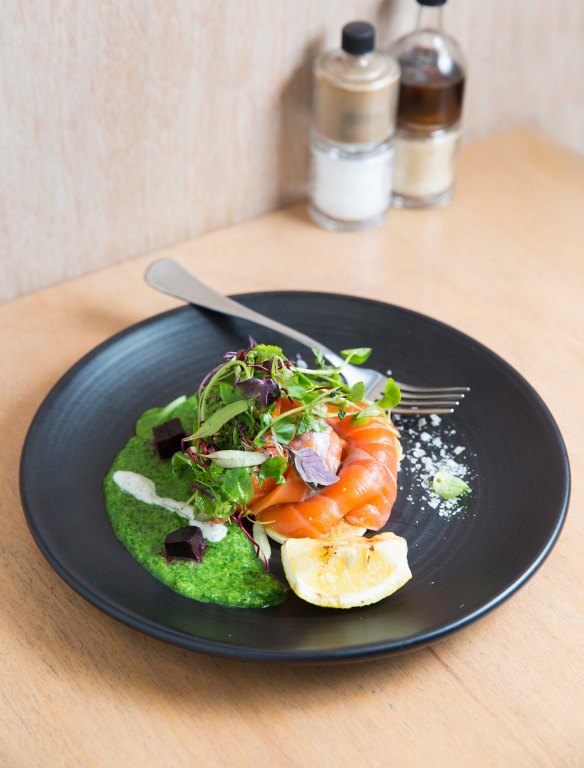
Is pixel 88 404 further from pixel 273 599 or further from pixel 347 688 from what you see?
pixel 347 688

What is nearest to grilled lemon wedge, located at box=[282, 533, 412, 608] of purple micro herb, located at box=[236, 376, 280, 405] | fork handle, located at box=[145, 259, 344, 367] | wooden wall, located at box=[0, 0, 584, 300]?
purple micro herb, located at box=[236, 376, 280, 405]

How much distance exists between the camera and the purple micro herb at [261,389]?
111cm

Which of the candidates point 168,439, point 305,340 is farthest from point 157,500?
point 305,340

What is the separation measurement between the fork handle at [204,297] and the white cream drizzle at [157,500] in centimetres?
31

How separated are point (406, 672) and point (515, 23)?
1.34 meters

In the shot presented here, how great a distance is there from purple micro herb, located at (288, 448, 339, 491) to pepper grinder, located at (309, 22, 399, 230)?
633 millimetres

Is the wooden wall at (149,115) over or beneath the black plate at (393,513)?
over

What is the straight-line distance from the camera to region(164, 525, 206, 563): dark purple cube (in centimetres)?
102

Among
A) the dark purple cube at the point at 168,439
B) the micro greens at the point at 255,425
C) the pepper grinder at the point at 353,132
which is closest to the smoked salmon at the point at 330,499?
the micro greens at the point at 255,425

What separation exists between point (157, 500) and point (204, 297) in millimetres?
368

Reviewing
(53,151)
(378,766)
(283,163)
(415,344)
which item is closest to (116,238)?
(53,151)

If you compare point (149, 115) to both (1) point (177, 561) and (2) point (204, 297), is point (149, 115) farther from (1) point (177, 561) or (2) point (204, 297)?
(1) point (177, 561)

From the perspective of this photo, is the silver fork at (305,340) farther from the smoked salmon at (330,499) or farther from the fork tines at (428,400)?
the smoked salmon at (330,499)

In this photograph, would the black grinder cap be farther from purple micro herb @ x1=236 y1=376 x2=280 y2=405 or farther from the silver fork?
purple micro herb @ x1=236 y1=376 x2=280 y2=405
